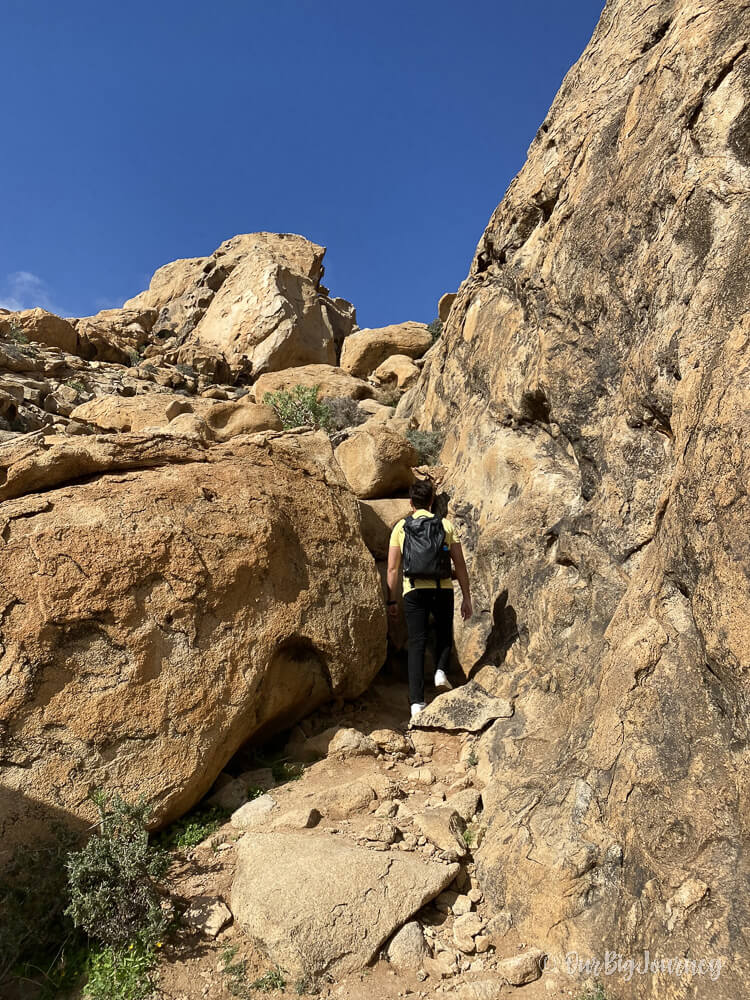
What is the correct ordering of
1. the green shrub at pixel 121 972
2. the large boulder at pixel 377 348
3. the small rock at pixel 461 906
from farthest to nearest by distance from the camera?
the large boulder at pixel 377 348 < the small rock at pixel 461 906 < the green shrub at pixel 121 972

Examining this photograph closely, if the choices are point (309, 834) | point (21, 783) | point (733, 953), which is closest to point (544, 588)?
point (309, 834)

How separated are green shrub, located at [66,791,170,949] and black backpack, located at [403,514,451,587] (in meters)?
2.84

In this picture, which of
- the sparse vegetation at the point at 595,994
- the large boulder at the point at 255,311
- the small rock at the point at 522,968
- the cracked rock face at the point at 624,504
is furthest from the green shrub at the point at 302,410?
the sparse vegetation at the point at 595,994

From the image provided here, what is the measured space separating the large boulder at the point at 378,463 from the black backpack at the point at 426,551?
1.77 meters

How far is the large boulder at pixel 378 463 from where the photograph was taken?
24.5 ft

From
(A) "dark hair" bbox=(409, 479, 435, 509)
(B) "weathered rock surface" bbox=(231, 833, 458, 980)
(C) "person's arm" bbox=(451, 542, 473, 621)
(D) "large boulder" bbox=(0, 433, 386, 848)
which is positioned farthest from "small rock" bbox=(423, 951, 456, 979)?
(A) "dark hair" bbox=(409, 479, 435, 509)

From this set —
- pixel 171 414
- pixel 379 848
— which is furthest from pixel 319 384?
pixel 379 848

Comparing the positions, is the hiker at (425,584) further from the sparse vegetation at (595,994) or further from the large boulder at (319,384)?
the large boulder at (319,384)

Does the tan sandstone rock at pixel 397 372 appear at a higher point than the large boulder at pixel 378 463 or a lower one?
higher

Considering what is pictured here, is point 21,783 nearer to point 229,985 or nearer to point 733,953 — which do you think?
point 229,985

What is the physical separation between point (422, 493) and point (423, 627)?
1.23m

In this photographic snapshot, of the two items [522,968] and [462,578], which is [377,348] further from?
[522,968]

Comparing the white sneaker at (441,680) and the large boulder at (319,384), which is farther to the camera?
the large boulder at (319,384)

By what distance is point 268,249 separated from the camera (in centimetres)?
2500
